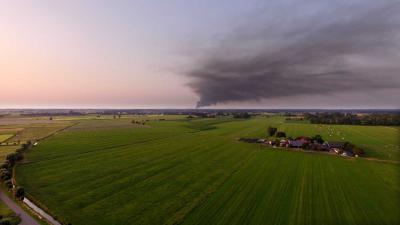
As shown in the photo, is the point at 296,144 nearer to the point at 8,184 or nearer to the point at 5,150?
the point at 8,184

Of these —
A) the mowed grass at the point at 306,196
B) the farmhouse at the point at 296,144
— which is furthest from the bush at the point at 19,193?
the farmhouse at the point at 296,144

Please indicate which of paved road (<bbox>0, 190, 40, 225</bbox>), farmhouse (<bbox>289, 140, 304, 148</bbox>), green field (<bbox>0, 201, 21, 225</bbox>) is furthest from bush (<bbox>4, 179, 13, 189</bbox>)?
farmhouse (<bbox>289, 140, 304, 148</bbox>)

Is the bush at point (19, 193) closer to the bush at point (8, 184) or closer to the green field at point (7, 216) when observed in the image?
the green field at point (7, 216)

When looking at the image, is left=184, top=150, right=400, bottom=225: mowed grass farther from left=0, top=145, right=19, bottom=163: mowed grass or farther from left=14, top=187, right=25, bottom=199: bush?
left=0, top=145, right=19, bottom=163: mowed grass

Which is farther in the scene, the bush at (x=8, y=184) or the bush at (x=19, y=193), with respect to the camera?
the bush at (x=8, y=184)

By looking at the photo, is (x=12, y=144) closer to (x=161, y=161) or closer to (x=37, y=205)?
(x=161, y=161)
